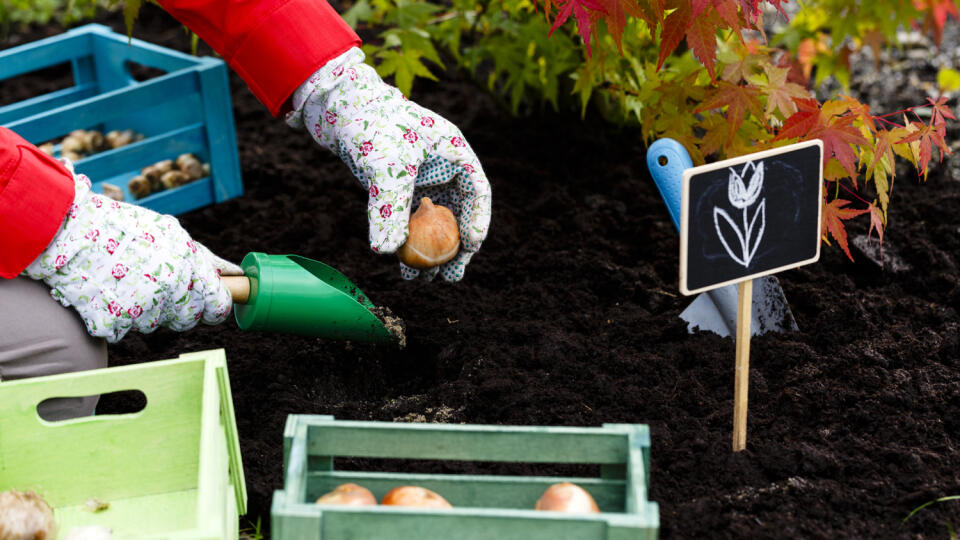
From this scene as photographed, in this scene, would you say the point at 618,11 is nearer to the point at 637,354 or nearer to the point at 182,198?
the point at 637,354

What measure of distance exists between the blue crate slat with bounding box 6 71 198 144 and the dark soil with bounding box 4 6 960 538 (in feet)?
1.14

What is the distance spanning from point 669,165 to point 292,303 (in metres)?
0.76

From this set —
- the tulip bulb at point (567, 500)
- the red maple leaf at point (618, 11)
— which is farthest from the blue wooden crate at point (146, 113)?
the tulip bulb at point (567, 500)

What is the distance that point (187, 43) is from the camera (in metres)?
4.02

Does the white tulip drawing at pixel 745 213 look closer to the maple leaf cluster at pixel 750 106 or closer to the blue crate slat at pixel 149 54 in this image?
the maple leaf cluster at pixel 750 106

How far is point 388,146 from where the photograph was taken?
1684mm

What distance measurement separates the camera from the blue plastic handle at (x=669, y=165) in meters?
1.77

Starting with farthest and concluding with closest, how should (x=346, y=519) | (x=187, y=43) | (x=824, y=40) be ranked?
(x=187, y=43), (x=824, y=40), (x=346, y=519)

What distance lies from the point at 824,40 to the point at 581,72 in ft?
5.04

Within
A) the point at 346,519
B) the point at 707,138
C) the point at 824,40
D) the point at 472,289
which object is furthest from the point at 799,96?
the point at 824,40

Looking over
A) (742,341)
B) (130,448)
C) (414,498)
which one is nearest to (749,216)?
(742,341)

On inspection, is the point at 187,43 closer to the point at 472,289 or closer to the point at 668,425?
the point at 472,289

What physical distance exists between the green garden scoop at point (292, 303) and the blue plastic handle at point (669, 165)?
632mm

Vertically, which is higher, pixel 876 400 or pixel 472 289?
pixel 472 289
